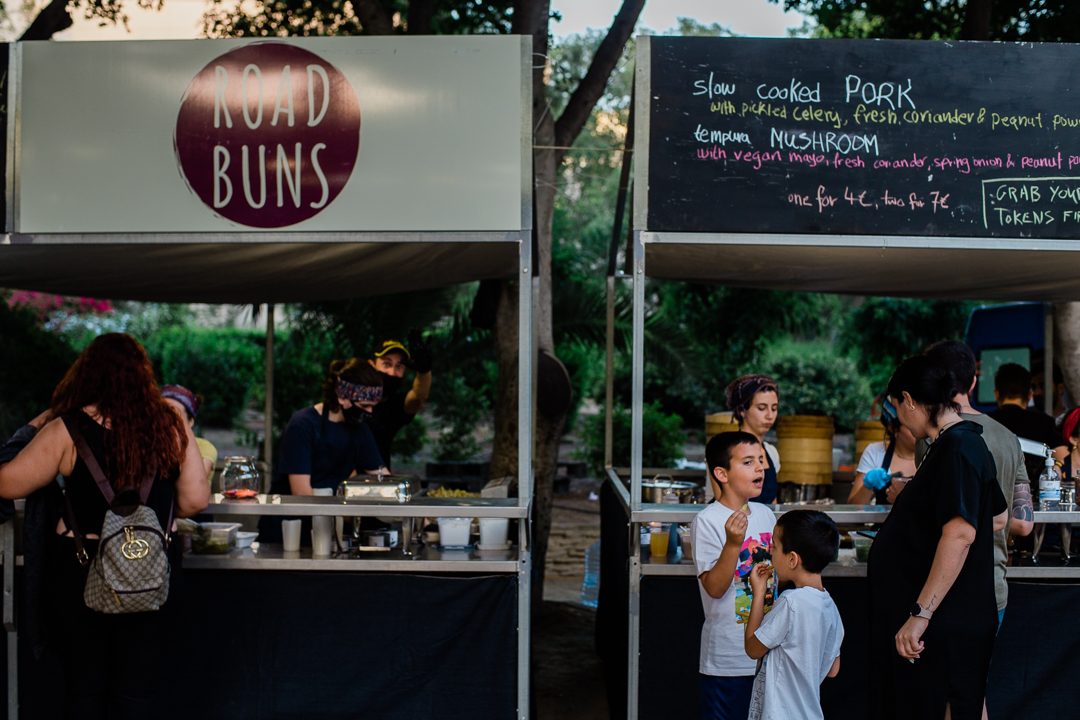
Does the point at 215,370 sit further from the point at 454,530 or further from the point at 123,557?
the point at 123,557

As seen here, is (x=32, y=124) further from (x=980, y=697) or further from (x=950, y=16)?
(x=950, y=16)

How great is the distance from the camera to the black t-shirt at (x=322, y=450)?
5.36m

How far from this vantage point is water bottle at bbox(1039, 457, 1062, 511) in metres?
4.75

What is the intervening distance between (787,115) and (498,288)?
3849 millimetres

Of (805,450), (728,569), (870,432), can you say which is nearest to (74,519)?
(728,569)

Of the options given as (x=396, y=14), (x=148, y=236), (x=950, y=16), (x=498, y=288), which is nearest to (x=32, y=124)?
(x=148, y=236)

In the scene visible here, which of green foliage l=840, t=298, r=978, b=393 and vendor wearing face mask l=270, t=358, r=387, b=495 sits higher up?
green foliage l=840, t=298, r=978, b=393

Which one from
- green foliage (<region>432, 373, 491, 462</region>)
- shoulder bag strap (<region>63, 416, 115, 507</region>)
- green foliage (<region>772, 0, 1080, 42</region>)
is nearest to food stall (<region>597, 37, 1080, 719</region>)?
shoulder bag strap (<region>63, 416, 115, 507</region>)

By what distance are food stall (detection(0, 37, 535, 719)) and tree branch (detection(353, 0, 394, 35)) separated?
158 inches

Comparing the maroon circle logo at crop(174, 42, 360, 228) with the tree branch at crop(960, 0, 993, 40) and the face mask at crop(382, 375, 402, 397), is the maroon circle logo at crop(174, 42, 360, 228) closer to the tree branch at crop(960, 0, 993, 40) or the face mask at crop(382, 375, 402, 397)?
the face mask at crop(382, 375, 402, 397)

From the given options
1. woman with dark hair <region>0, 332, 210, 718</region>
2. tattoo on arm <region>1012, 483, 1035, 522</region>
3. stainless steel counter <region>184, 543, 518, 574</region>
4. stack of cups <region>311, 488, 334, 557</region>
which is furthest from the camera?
stack of cups <region>311, 488, 334, 557</region>

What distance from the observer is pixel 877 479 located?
4957 mm

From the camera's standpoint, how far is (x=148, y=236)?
4.50m

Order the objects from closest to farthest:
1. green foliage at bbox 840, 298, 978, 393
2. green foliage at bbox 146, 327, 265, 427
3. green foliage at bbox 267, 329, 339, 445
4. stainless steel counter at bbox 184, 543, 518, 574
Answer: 1. stainless steel counter at bbox 184, 543, 518, 574
2. green foliage at bbox 267, 329, 339, 445
3. green foliage at bbox 840, 298, 978, 393
4. green foliage at bbox 146, 327, 265, 427
